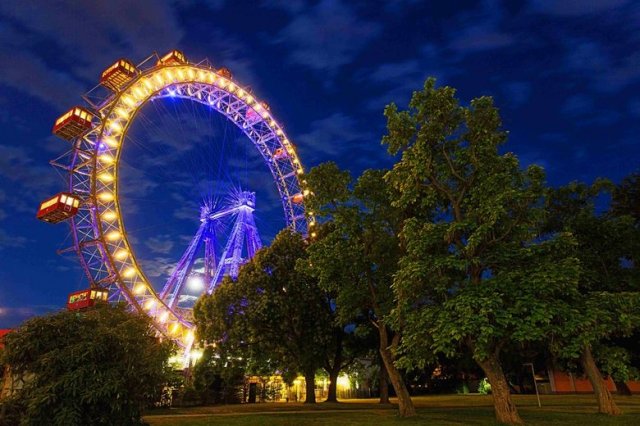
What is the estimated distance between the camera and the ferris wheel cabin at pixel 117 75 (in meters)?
36.7

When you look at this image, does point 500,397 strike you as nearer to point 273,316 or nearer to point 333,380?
point 273,316

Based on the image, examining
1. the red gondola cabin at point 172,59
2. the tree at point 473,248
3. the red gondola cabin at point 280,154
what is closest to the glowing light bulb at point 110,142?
the red gondola cabin at point 172,59

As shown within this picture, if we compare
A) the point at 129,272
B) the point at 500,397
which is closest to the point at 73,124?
the point at 129,272

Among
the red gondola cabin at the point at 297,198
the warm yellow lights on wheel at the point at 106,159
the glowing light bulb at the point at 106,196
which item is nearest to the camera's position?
the glowing light bulb at the point at 106,196

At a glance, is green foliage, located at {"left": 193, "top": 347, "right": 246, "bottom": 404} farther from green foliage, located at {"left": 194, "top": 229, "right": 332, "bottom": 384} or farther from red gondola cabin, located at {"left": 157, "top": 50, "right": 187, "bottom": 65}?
red gondola cabin, located at {"left": 157, "top": 50, "right": 187, "bottom": 65}

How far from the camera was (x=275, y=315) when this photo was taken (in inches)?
1094

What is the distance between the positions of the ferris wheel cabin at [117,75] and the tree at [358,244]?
25289 millimetres

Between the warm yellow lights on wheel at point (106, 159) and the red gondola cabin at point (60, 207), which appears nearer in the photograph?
the red gondola cabin at point (60, 207)

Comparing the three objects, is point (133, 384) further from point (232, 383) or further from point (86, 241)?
point (86, 241)

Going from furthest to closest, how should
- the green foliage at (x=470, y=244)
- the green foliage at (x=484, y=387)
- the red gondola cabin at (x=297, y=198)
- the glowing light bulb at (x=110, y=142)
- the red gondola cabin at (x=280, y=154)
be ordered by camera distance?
the red gondola cabin at (x=280, y=154), the red gondola cabin at (x=297, y=198), the green foliage at (x=484, y=387), the glowing light bulb at (x=110, y=142), the green foliage at (x=470, y=244)

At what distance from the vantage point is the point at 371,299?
811 inches

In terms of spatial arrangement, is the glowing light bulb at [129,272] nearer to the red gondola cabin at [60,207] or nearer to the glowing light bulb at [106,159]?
the red gondola cabin at [60,207]

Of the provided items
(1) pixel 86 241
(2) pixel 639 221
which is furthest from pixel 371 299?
(1) pixel 86 241

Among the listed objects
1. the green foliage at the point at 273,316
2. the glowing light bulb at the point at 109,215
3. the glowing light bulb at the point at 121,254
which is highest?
the glowing light bulb at the point at 109,215
